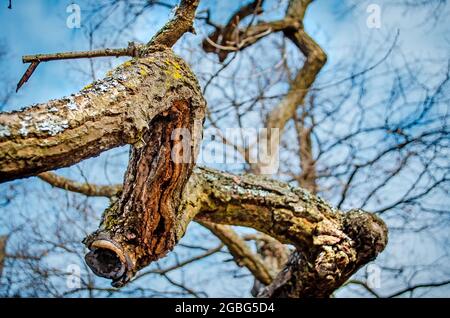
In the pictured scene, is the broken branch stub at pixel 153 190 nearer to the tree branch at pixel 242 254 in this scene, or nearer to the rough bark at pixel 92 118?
the rough bark at pixel 92 118

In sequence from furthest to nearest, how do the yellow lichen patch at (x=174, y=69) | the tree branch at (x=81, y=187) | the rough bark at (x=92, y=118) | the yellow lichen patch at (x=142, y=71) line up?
the tree branch at (x=81, y=187) < the yellow lichen patch at (x=174, y=69) < the yellow lichen patch at (x=142, y=71) < the rough bark at (x=92, y=118)

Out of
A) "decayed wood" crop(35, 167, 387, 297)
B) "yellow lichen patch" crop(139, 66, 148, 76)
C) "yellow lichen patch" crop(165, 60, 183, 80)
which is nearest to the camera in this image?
"yellow lichen patch" crop(139, 66, 148, 76)

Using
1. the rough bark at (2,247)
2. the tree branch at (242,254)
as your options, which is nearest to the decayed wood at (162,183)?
the tree branch at (242,254)

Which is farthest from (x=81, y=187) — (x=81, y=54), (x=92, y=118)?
(x=92, y=118)

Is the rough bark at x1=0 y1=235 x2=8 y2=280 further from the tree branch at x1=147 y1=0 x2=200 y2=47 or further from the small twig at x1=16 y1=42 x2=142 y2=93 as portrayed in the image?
the tree branch at x1=147 y1=0 x2=200 y2=47

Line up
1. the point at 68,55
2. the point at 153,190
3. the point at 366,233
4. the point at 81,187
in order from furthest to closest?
the point at 81,187, the point at 366,233, the point at 153,190, the point at 68,55

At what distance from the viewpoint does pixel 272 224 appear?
6.69 feet

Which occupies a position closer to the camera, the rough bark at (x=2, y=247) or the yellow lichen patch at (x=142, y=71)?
the yellow lichen patch at (x=142, y=71)

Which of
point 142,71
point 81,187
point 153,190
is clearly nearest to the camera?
point 142,71

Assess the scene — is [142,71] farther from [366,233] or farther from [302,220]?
[366,233]

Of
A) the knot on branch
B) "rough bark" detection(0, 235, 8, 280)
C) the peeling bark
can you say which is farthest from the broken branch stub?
"rough bark" detection(0, 235, 8, 280)

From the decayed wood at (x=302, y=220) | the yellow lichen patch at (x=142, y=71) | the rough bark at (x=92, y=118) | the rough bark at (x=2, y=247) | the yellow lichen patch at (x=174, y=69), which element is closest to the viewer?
the rough bark at (x=92, y=118)

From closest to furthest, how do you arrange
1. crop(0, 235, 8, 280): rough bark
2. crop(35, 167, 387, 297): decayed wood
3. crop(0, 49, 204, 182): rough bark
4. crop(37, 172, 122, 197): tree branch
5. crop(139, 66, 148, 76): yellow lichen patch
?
crop(0, 49, 204, 182): rough bark, crop(139, 66, 148, 76): yellow lichen patch, crop(35, 167, 387, 297): decayed wood, crop(37, 172, 122, 197): tree branch, crop(0, 235, 8, 280): rough bark
